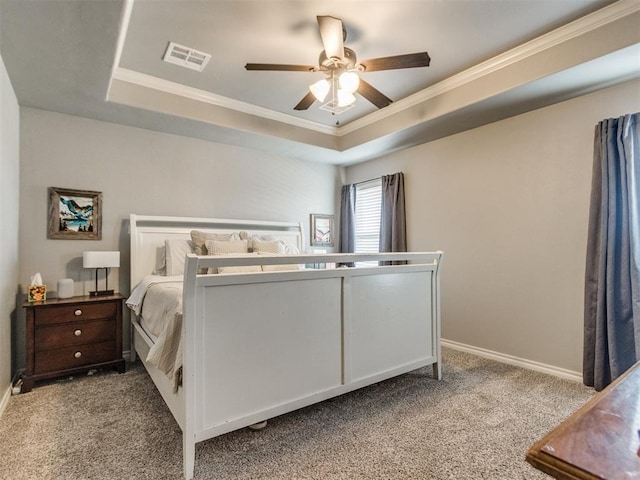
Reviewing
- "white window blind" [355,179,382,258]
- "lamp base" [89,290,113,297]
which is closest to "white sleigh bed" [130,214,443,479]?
"lamp base" [89,290,113,297]

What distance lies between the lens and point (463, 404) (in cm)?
224

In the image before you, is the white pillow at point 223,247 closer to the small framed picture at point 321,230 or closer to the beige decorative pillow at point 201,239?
the beige decorative pillow at point 201,239

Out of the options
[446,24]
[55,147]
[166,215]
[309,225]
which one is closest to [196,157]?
[166,215]

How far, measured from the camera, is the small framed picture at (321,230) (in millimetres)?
4723

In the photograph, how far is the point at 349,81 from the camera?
7.35 feet

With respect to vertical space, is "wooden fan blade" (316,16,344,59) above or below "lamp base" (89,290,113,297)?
above

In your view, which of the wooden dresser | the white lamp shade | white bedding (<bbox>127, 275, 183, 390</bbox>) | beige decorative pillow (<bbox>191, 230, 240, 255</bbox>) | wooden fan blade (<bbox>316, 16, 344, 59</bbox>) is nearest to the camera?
the wooden dresser

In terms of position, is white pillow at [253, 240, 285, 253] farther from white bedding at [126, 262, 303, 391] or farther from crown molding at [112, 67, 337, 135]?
crown molding at [112, 67, 337, 135]

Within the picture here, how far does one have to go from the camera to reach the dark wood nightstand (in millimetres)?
2510

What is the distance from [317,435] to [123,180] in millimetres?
3023

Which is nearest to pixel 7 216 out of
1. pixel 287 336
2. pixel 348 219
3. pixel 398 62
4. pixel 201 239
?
pixel 201 239

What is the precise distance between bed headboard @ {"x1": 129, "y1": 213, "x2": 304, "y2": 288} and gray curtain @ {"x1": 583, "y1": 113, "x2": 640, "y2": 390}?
3.19 m

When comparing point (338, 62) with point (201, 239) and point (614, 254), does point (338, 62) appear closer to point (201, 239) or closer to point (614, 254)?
point (201, 239)

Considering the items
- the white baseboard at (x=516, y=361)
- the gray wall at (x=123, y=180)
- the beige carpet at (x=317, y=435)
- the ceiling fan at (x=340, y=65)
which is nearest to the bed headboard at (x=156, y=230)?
the gray wall at (x=123, y=180)
